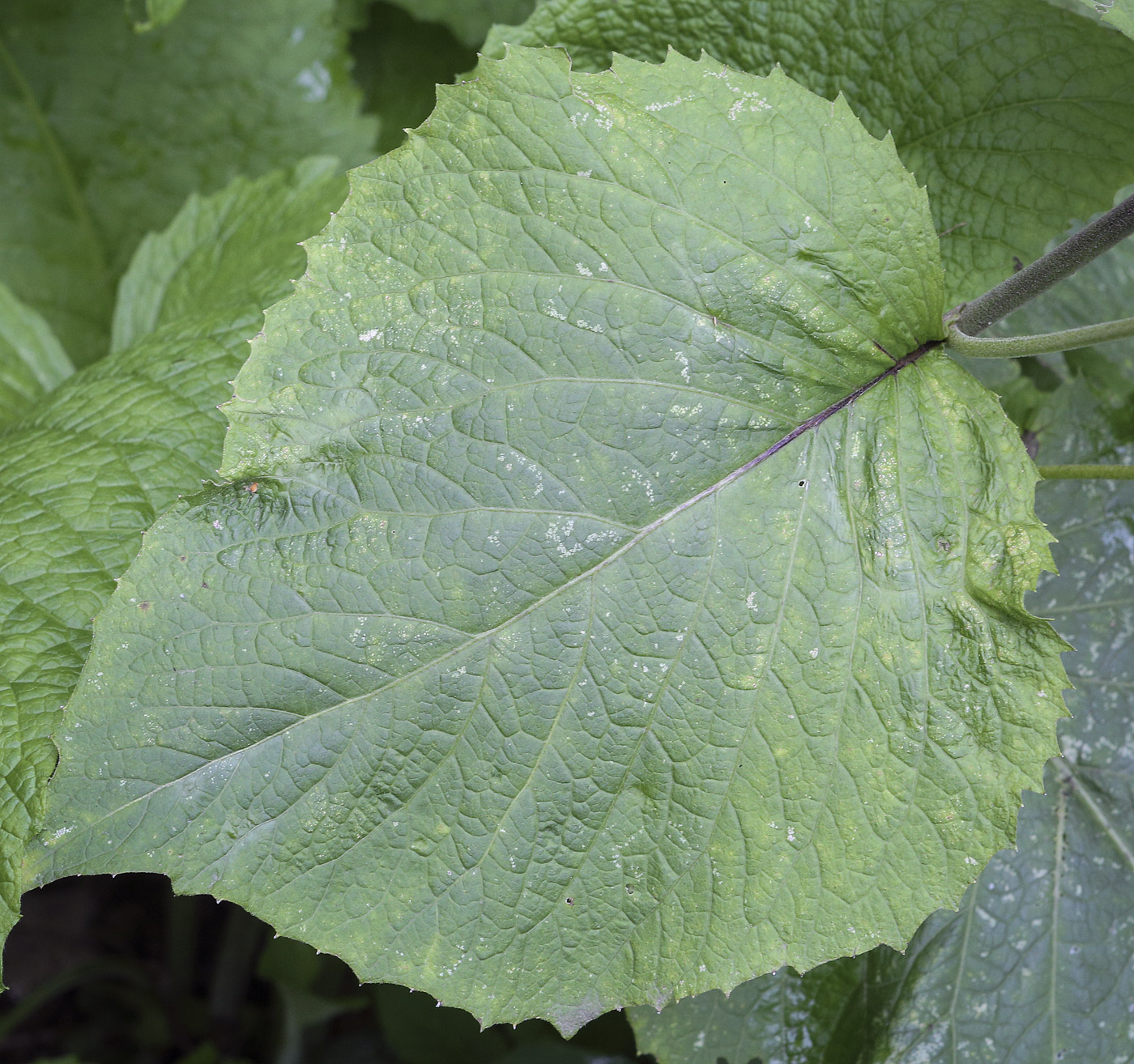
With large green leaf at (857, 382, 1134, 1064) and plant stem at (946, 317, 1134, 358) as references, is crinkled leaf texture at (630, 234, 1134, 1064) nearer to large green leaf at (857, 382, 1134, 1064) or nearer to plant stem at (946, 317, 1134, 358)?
large green leaf at (857, 382, 1134, 1064)

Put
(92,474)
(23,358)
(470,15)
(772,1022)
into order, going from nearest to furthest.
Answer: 1. (92,474)
2. (772,1022)
3. (23,358)
4. (470,15)

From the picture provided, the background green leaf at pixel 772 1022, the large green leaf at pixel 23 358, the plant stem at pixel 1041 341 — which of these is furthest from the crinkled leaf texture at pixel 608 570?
the large green leaf at pixel 23 358

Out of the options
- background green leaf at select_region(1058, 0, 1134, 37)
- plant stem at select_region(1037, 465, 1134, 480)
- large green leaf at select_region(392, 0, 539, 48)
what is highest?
background green leaf at select_region(1058, 0, 1134, 37)

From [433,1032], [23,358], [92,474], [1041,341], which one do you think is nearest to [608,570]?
[1041,341]

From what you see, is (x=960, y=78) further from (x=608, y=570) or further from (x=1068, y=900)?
(x=1068, y=900)

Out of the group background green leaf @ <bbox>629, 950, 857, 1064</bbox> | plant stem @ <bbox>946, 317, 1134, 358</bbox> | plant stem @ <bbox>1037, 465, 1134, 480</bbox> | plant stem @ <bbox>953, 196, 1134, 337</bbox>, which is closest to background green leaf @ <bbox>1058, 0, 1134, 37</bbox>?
plant stem @ <bbox>953, 196, 1134, 337</bbox>

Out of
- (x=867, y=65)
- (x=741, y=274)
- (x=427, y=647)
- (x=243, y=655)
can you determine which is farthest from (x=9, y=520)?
(x=867, y=65)

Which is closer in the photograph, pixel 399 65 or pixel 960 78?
pixel 960 78
